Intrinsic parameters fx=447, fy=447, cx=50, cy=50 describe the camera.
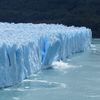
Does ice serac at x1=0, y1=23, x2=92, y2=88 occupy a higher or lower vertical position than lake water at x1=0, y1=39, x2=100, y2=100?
higher

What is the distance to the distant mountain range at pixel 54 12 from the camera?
98.9ft

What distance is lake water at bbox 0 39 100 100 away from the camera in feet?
18.6

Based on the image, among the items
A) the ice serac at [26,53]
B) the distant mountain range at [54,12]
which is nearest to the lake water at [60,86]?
the ice serac at [26,53]

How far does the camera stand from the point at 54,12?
1276 inches

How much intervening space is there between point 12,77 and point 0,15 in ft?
84.5

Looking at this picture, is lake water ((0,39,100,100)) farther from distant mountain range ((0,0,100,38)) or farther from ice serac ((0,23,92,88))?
distant mountain range ((0,0,100,38))

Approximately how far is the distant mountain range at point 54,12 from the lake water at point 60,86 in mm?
19492

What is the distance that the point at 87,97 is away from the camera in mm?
5684

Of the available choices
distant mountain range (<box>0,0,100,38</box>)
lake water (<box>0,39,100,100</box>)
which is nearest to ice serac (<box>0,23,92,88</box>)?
lake water (<box>0,39,100,100</box>)

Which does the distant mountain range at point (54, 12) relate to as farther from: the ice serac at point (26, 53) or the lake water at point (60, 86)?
the lake water at point (60, 86)

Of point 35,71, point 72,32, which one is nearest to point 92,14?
point 72,32

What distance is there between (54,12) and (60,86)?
1028 inches

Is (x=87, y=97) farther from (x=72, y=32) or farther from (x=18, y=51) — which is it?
(x=72, y=32)

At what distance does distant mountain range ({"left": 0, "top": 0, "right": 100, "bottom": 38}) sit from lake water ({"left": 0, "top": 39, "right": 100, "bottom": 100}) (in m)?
19.5
